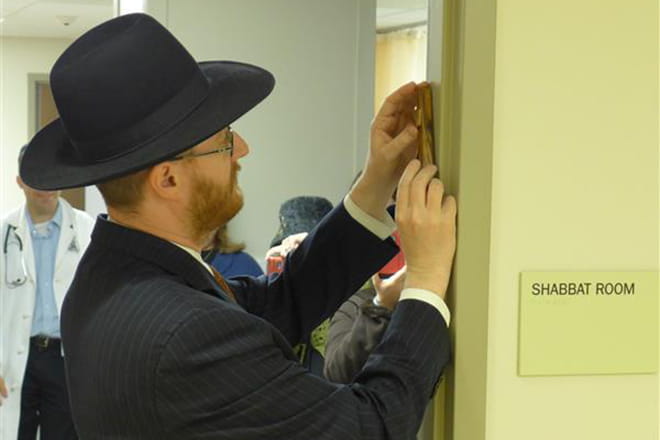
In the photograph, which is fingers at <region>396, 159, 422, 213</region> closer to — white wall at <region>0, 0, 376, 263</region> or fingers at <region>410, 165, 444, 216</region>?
fingers at <region>410, 165, 444, 216</region>

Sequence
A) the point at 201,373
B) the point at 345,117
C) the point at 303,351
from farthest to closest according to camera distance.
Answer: the point at 345,117, the point at 303,351, the point at 201,373

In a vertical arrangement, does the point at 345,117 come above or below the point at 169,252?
above

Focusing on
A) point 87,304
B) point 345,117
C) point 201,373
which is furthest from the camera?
point 345,117

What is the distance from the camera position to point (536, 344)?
3.37ft

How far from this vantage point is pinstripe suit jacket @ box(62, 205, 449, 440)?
87cm

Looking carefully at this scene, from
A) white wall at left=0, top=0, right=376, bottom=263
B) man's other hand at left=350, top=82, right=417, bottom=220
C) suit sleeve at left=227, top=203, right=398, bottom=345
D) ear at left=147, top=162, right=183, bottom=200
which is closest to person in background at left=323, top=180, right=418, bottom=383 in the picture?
suit sleeve at left=227, top=203, right=398, bottom=345

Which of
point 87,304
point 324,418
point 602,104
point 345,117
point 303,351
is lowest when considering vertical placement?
point 303,351

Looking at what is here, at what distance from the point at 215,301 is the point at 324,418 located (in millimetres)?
177

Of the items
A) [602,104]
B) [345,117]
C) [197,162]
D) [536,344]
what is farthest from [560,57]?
[345,117]

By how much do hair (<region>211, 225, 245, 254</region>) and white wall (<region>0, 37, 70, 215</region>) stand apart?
4.01 meters

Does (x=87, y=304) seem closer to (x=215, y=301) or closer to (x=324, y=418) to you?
(x=215, y=301)

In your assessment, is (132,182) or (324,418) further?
(132,182)

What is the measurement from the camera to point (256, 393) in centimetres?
87

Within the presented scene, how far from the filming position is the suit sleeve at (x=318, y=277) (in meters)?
1.27
